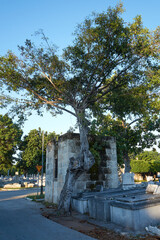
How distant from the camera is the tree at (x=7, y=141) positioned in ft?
110

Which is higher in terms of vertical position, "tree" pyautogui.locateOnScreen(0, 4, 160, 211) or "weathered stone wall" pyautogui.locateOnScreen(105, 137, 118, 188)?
"tree" pyautogui.locateOnScreen(0, 4, 160, 211)

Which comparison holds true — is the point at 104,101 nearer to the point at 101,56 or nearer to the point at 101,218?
the point at 101,56

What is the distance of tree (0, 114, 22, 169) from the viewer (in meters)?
33.7

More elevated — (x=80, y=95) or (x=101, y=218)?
(x=80, y=95)

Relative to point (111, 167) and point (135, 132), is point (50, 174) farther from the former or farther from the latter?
point (135, 132)

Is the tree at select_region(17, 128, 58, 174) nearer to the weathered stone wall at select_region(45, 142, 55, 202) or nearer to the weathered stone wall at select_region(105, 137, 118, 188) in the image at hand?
the weathered stone wall at select_region(45, 142, 55, 202)

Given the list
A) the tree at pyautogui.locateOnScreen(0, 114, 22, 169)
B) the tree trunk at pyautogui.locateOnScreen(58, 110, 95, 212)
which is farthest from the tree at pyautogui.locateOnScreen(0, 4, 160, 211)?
the tree at pyautogui.locateOnScreen(0, 114, 22, 169)

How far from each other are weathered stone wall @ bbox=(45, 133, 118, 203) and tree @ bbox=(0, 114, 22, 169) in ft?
73.7

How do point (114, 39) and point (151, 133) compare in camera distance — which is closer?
point (114, 39)

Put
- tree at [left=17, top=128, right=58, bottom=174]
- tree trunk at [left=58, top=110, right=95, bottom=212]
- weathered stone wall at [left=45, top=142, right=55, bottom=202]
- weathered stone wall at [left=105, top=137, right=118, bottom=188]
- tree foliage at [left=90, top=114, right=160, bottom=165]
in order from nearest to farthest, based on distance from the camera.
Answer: tree trunk at [left=58, top=110, right=95, bottom=212], weathered stone wall at [left=105, top=137, right=118, bottom=188], weathered stone wall at [left=45, top=142, right=55, bottom=202], tree foliage at [left=90, top=114, right=160, bottom=165], tree at [left=17, top=128, right=58, bottom=174]

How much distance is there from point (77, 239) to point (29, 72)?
9.62 m

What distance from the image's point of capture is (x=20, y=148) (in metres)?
40.6

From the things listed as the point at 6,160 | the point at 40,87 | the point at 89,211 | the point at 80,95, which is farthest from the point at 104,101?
the point at 6,160

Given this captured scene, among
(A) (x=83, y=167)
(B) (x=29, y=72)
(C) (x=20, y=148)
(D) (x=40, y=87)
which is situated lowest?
(A) (x=83, y=167)
